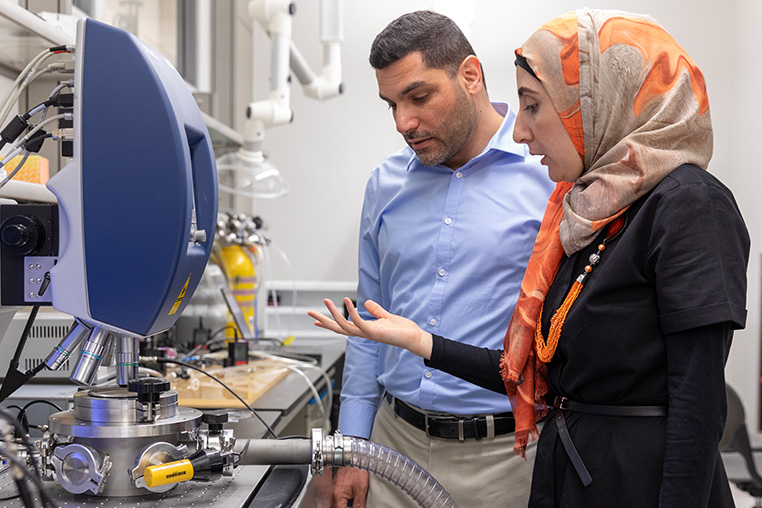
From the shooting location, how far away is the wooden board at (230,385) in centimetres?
165

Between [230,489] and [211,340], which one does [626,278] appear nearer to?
[230,489]

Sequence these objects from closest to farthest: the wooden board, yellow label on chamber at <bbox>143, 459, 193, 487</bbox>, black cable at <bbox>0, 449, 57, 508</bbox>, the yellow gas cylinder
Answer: black cable at <bbox>0, 449, 57, 508</bbox>, yellow label on chamber at <bbox>143, 459, 193, 487</bbox>, the wooden board, the yellow gas cylinder

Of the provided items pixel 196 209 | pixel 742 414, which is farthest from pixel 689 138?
pixel 742 414

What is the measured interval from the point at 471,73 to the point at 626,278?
0.69m

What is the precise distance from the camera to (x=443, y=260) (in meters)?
1.43

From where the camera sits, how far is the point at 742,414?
2549 mm

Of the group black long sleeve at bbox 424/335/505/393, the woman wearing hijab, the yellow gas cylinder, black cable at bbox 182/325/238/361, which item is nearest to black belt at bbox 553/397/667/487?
the woman wearing hijab

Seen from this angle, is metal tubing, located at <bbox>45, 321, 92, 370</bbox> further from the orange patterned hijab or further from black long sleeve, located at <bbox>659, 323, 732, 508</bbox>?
black long sleeve, located at <bbox>659, 323, 732, 508</bbox>

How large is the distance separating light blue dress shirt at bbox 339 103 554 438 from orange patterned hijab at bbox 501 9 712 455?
0.29m

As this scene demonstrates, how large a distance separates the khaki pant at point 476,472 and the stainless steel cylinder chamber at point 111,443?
601 mm

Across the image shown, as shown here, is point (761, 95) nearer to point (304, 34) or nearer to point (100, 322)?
point (304, 34)

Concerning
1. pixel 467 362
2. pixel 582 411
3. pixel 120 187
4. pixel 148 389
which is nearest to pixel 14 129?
pixel 120 187

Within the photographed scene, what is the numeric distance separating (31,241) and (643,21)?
0.87 meters

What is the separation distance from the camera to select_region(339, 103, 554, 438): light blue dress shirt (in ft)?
4.53
